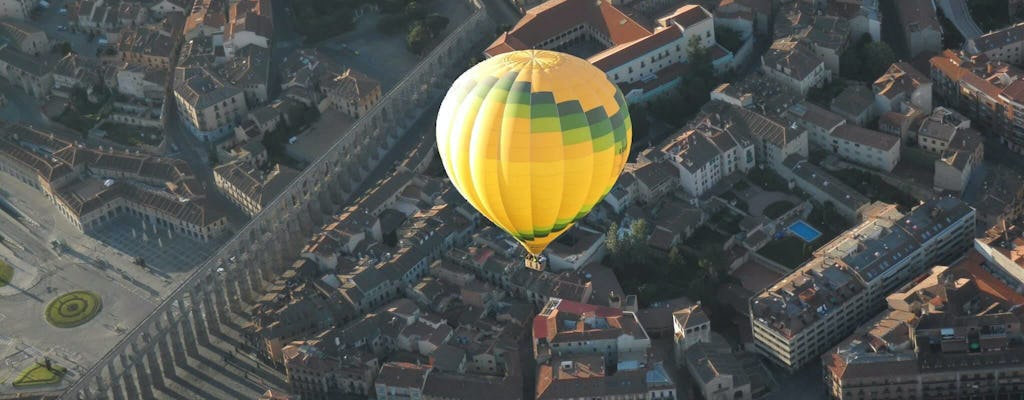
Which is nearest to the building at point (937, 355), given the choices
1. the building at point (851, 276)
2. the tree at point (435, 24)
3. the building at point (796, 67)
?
the building at point (851, 276)

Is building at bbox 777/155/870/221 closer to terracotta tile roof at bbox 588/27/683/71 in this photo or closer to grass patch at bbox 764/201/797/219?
grass patch at bbox 764/201/797/219

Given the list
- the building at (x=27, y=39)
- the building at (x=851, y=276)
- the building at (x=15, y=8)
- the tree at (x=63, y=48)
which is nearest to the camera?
the building at (x=851, y=276)

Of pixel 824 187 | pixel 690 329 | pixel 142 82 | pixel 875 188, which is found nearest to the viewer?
pixel 690 329

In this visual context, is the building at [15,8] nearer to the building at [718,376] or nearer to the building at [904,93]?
the building at [904,93]

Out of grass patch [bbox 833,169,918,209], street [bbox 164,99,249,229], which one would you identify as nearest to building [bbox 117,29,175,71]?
street [bbox 164,99,249,229]

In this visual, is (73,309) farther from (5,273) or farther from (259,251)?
(259,251)

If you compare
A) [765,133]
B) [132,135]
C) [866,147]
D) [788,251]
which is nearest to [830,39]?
[765,133]
